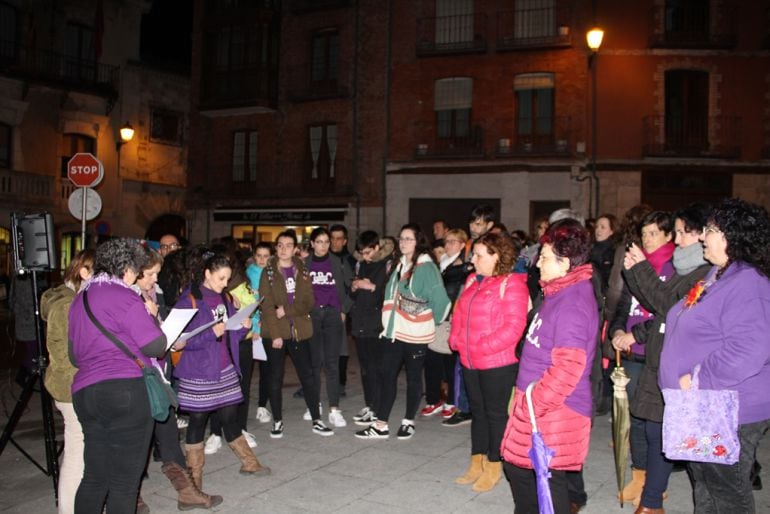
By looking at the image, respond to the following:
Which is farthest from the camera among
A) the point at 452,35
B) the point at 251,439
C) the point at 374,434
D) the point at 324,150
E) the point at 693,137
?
the point at 324,150

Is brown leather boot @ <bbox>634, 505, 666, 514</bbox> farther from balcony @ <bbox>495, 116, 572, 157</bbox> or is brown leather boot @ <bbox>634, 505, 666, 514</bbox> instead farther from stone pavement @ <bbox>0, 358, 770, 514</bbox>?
balcony @ <bbox>495, 116, 572, 157</bbox>

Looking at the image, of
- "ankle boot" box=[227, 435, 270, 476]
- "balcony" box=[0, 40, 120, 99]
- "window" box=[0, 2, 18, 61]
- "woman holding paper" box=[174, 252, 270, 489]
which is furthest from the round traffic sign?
"window" box=[0, 2, 18, 61]

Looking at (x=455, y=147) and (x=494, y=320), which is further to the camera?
(x=455, y=147)

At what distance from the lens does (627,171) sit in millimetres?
21391

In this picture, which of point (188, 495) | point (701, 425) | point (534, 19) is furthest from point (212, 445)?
point (534, 19)

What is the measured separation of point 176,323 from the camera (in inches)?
181

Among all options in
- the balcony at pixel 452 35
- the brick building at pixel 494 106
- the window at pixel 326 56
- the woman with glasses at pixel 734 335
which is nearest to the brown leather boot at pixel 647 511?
the woman with glasses at pixel 734 335

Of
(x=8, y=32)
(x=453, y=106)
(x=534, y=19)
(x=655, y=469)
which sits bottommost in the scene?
(x=655, y=469)

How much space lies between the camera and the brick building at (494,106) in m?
21.2

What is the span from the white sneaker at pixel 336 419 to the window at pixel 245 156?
20.0m

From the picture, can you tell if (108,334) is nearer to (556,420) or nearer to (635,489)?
(556,420)

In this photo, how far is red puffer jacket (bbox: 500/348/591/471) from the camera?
12.0 feet

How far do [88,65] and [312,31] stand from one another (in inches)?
363

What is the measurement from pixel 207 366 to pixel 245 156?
22.4 metres
